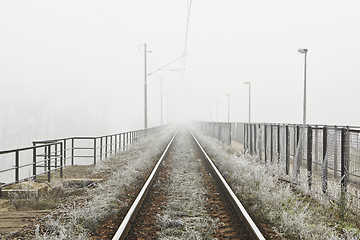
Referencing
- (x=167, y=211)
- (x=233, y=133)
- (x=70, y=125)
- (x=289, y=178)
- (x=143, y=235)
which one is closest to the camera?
(x=143, y=235)

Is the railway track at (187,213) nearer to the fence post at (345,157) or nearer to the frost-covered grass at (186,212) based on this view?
the frost-covered grass at (186,212)

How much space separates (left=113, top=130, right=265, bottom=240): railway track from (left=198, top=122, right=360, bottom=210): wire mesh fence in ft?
7.78

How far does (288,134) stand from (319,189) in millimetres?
2720

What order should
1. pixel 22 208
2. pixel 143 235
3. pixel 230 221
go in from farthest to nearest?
1. pixel 22 208
2. pixel 230 221
3. pixel 143 235

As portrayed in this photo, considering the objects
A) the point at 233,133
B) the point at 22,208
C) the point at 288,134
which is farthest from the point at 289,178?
the point at 233,133

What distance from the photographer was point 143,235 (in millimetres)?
Result: 4641

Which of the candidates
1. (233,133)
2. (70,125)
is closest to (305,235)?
(233,133)

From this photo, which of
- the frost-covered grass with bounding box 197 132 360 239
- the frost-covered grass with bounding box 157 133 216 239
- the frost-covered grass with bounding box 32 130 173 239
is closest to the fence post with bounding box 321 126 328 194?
the frost-covered grass with bounding box 197 132 360 239

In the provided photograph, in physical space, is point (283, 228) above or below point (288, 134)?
below

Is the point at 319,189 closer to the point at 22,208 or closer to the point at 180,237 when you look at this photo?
the point at 180,237

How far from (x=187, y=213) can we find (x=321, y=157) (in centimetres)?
442

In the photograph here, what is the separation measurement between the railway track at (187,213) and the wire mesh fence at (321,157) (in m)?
2.37

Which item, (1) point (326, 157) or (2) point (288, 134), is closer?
(1) point (326, 157)

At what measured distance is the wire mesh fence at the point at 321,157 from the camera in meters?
6.39
